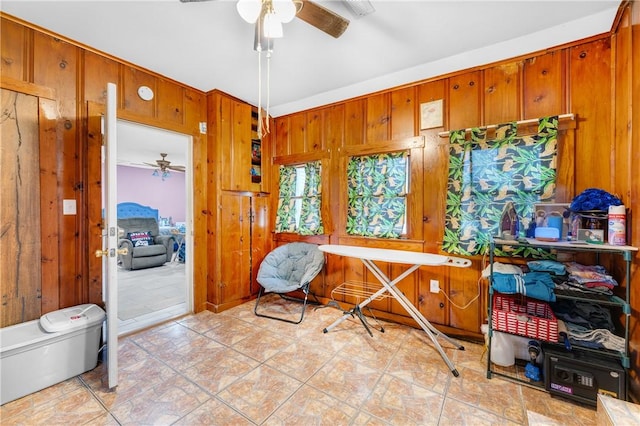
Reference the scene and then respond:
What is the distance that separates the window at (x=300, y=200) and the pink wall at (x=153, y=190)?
16.8ft

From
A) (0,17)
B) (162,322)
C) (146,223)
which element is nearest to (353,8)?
(0,17)

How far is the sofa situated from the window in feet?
10.7

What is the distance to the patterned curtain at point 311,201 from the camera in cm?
Answer: 328

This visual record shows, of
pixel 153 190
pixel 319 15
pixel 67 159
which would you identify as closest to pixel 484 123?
pixel 319 15

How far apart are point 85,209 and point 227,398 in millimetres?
1910

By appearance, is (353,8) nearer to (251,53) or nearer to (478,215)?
(251,53)

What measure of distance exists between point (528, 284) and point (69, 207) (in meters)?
3.50

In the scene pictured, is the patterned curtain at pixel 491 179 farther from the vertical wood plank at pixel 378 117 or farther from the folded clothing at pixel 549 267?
the vertical wood plank at pixel 378 117

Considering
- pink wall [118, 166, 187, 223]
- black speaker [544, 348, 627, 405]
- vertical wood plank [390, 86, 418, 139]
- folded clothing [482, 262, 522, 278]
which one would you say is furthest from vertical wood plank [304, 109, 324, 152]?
pink wall [118, 166, 187, 223]

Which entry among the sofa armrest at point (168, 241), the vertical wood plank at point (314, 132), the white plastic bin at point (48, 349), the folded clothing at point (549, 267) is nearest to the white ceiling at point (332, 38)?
the vertical wood plank at point (314, 132)

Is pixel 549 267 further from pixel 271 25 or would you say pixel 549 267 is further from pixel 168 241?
pixel 168 241

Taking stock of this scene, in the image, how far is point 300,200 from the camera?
3506 mm

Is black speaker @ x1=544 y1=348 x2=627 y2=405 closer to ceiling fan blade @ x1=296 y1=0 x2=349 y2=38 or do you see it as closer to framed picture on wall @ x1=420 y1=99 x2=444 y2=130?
framed picture on wall @ x1=420 y1=99 x2=444 y2=130

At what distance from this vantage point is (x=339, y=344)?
234cm
